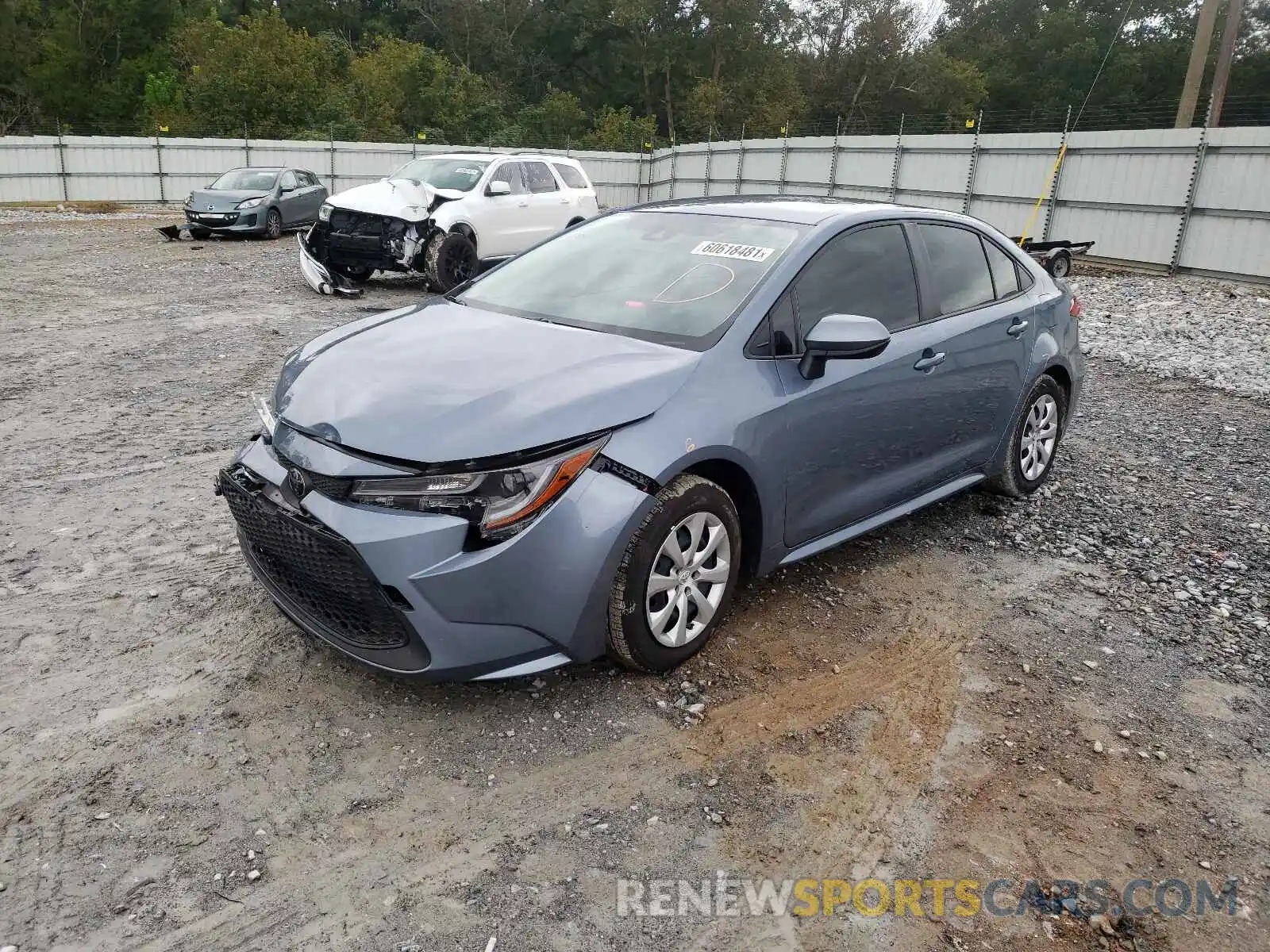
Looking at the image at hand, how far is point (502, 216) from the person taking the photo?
12594mm

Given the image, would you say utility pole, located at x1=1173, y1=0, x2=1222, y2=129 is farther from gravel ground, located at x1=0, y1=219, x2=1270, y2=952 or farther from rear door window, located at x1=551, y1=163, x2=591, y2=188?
gravel ground, located at x1=0, y1=219, x2=1270, y2=952

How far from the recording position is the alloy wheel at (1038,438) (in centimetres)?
530

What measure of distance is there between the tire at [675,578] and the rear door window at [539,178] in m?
10.6

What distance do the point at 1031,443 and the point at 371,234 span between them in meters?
8.80

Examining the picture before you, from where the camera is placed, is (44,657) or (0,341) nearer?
(44,657)

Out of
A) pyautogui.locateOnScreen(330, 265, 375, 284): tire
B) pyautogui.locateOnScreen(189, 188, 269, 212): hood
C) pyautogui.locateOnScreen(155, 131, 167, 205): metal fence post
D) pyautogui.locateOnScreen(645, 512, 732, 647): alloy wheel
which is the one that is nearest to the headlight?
pyautogui.locateOnScreen(645, 512, 732, 647): alloy wheel

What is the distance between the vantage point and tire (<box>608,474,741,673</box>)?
10.4ft

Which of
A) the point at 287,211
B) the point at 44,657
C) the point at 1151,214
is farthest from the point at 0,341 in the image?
the point at 1151,214

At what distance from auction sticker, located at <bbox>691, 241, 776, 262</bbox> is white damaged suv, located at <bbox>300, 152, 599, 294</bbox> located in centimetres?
728

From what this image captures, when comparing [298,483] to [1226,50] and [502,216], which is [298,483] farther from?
[1226,50]

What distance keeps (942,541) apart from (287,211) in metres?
16.9

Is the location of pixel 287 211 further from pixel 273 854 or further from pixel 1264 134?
pixel 273 854

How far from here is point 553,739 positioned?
10.3ft

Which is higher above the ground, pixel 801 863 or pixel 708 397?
pixel 708 397
